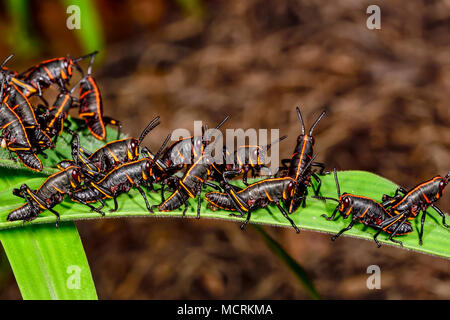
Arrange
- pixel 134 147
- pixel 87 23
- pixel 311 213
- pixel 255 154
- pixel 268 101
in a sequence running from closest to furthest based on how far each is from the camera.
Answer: pixel 311 213, pixel 134 147, pixel 255 154, pixel 87 23, pixel 268 101

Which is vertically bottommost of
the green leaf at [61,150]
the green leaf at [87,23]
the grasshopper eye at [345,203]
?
the grasshopper eye at [345,203]

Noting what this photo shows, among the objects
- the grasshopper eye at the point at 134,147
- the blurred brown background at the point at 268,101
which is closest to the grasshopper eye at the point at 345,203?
the grasshopper eye at the point at 134,147

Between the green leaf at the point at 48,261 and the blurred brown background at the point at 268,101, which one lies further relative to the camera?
the blurred brown background at the point at 268,101

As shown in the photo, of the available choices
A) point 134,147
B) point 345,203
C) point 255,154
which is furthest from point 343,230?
point 134,147

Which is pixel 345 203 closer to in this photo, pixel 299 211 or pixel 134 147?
pixel 299 211

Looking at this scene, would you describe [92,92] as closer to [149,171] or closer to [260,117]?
[149,171]

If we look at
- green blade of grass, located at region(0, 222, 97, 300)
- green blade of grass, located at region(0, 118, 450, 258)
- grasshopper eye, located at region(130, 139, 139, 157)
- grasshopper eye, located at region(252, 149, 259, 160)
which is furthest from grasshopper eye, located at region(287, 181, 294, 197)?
green blade of grass, located at region(0, 222, 97, 300)

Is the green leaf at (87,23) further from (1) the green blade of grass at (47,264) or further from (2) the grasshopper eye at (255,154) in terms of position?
(1) the green blade of grass at (47,264)

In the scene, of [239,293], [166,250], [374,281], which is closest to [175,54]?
[166,250]
